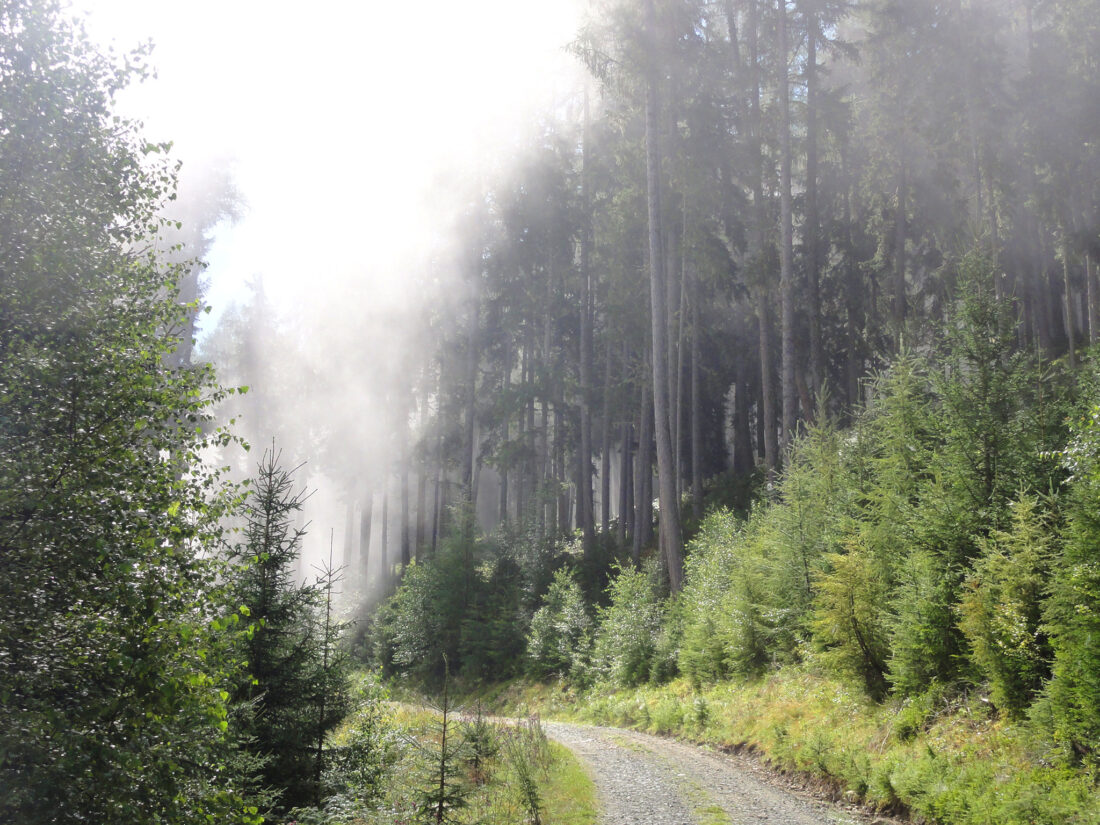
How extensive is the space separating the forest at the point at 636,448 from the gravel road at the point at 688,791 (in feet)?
2.22

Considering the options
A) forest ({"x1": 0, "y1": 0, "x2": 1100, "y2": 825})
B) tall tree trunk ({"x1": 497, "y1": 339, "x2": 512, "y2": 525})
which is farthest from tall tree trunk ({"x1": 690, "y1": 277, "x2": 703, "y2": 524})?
tall tree trunk ({"x1": 497, "y1": 339, "x2": 512, "y2": 525})

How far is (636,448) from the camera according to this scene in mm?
34031

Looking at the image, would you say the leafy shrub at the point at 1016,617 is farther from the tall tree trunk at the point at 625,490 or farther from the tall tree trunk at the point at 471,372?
the tall tree trunk at the point at 471,372

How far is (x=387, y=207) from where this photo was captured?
125 ft

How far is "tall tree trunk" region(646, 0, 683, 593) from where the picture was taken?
1984cm

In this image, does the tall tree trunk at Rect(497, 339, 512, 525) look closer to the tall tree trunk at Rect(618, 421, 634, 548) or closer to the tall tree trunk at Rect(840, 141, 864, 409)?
the tall tree trunk at Rect(618, 421, 634, 548)

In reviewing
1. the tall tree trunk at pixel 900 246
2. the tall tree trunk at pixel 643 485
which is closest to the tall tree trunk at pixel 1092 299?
the tall tree trunk at pixel 900 246

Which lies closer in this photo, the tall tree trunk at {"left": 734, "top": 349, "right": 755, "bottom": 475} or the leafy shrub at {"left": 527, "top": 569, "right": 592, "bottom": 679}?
the leafy shrub at {"left": 527, "top": 569, "right": 592, "bottom": 679}

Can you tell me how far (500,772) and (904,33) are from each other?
78.8 ft

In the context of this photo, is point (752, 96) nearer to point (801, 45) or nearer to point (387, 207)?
point (801, 45)

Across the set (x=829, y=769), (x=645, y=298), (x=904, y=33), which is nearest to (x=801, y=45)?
(x=904, y=33)

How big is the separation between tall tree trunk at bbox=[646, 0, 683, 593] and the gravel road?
22.7 feet

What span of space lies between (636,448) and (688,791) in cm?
2453

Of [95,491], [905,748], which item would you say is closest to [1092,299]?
[905,748]
